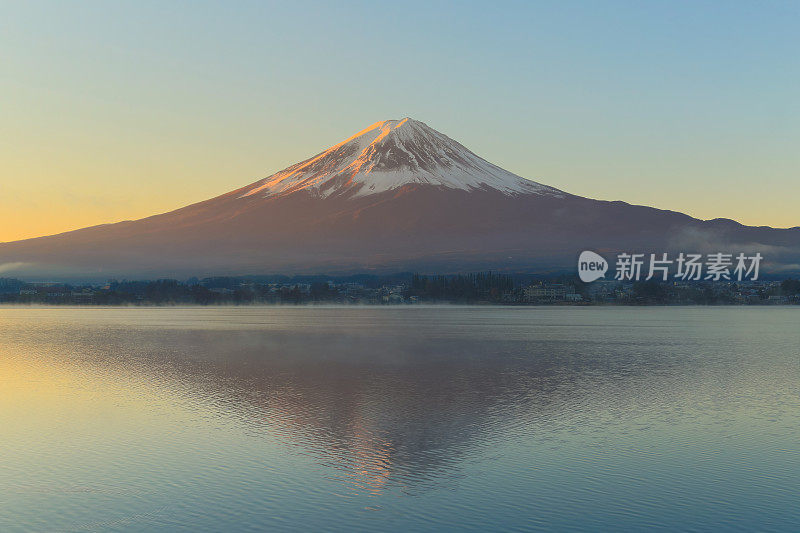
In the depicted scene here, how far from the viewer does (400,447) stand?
26.5 meters

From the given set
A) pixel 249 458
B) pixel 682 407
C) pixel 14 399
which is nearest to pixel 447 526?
pixel 249 458

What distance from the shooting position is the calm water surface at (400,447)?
1934 centimetres

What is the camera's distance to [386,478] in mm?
22406

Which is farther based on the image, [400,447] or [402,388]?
[402,388]

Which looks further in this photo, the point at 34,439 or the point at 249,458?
the point at 34,439

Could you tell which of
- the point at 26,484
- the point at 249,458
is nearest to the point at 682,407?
the point at 249,458

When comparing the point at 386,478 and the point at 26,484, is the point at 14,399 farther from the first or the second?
Answer: the point at 386,478

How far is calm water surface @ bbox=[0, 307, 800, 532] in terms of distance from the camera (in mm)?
19344

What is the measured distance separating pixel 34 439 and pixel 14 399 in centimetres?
1224

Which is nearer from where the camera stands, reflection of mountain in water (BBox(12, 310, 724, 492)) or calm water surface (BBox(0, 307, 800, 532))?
calm water surface (BBox(0, 307, 800, 532))

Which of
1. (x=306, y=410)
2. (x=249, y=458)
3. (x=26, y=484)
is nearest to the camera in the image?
(x=26, y=484)

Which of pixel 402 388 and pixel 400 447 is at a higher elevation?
pixel 400 447

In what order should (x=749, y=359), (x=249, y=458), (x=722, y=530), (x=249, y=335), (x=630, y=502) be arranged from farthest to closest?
(x=249, y=335) → (x=749, y=359) → (x=249, y=458) → (x=630, y=502) → (x=722, y=530)

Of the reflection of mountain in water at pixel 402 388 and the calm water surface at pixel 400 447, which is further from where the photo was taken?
the reflection of mountain in water at pixel 402 388
